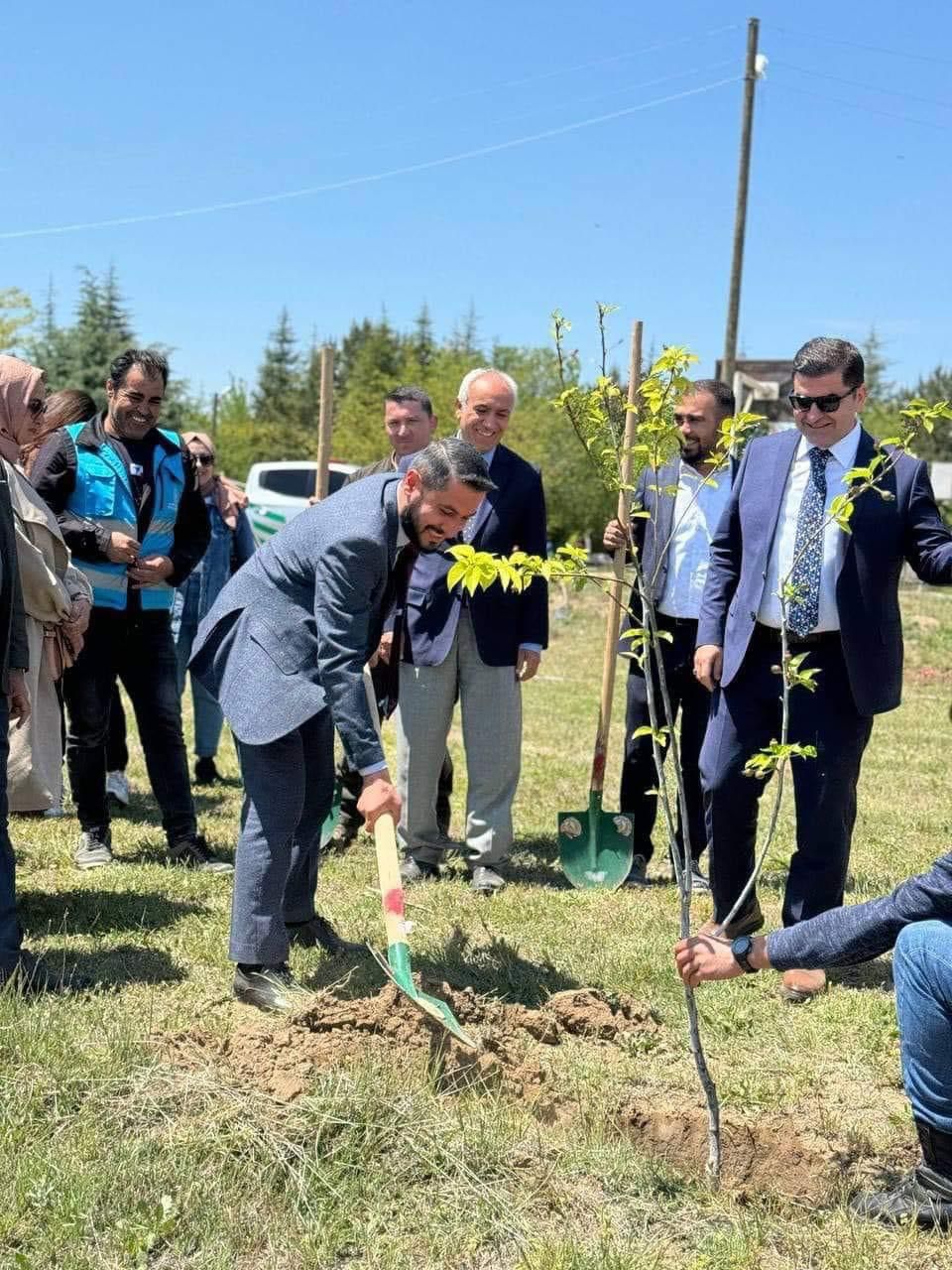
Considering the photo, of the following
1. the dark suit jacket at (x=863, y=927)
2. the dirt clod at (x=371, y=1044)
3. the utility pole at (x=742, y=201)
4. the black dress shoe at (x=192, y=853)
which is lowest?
the black dress shoe at (x=192, y=853)

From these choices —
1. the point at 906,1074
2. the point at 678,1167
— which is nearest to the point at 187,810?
the point at 678,1167

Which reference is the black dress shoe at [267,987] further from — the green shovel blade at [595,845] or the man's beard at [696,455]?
the man's beard at [696,455]

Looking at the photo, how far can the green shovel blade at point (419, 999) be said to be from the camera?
11.2 ft

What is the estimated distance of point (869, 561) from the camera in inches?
167

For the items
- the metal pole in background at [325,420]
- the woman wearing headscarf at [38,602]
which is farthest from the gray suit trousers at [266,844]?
the metal pole in background at [325,420]

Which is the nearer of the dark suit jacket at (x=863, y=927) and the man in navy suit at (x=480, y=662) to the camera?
the dark suit jacket at (x=863, y=927)

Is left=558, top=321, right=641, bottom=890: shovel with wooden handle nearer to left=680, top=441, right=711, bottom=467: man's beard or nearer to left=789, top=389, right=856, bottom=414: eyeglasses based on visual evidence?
left=680, top=441, right=711, bottom=467: man's beard

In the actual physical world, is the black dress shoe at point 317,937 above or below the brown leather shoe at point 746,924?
below

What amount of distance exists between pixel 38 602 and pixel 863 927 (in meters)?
3.02

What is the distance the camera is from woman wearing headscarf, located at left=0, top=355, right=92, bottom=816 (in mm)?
4277

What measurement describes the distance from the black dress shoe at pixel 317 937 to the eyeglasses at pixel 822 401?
2.40m

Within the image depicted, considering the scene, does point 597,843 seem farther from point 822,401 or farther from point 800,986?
point 822,401

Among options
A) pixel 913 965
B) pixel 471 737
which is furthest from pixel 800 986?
pixel 471 737

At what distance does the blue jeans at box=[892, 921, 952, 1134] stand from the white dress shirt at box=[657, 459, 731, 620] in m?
2.85
